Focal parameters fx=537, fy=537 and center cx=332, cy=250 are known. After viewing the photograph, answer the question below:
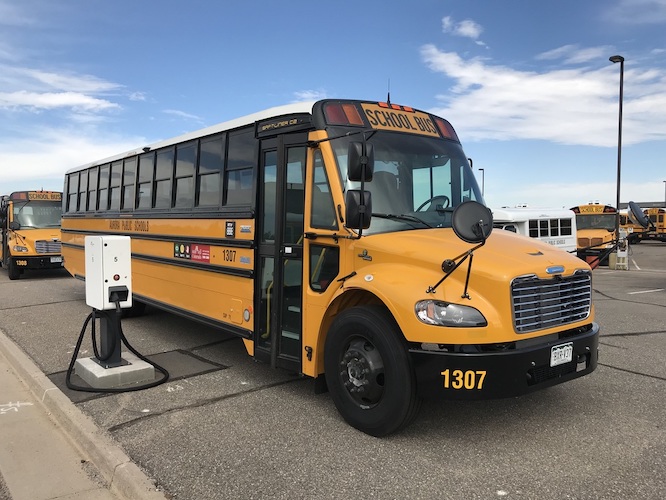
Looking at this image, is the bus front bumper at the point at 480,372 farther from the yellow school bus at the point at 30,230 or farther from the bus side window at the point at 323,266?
the yellow school bus at the point at 30,230

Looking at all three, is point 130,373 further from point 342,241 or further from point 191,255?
point 342,241

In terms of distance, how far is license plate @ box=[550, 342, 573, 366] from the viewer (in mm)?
3645

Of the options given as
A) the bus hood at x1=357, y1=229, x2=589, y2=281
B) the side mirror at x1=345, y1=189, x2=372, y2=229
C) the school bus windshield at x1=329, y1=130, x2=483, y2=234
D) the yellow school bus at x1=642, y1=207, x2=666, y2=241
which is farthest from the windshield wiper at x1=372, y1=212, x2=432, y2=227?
the yellow school bus at x1=642, y1=207, x2=666, y2=241

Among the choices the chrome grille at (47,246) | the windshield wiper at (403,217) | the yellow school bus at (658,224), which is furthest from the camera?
the yellow school bus at (658,224)

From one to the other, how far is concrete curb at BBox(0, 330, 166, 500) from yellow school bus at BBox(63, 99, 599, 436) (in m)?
1.48

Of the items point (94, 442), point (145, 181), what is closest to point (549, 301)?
point (94, 442)

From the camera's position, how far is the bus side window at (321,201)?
166 inches

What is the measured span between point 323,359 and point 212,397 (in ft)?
3.96

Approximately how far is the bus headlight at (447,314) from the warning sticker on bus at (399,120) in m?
1.71

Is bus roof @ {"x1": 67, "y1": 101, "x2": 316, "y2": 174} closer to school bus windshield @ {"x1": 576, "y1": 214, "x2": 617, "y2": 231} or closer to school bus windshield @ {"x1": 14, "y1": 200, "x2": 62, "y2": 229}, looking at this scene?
school bus windshield @ {"x1": 14, "y1": 200, "x2": 62, "y2": 229}

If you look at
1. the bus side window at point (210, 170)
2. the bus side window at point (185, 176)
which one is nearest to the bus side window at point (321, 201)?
the bus side window at point (210, 170)

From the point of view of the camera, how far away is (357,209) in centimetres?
377

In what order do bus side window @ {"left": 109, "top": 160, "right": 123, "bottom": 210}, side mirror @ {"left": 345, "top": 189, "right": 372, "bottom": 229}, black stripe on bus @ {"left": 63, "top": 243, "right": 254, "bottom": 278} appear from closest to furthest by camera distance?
1. side mirror @ {"left": 345, "top": 189, "right": 372, "bottom": 229}
2. black stripe on bus @ {"left": 63, "top": 243, "right": 254, "bottom": 278}
3. bus side window @ {"left": 109, "top": 160, "right": 123, "bottom": 210}

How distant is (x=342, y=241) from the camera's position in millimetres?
4141
